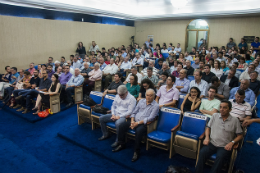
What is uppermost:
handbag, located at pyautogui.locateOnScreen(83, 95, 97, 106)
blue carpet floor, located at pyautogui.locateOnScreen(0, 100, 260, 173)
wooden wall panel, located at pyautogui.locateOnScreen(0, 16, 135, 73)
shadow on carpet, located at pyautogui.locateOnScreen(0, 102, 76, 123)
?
wooden wall panel, located at pyautogui.locateOnScreen(0, 16, 135, 73)

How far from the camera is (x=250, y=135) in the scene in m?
3.73

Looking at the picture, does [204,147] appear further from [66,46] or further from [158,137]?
[66,46]

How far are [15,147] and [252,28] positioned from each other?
11.3 meters

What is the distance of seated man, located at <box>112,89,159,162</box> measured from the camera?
3.13m

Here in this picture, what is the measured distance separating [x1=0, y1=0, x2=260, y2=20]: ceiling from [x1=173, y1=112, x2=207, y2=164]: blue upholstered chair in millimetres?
5918

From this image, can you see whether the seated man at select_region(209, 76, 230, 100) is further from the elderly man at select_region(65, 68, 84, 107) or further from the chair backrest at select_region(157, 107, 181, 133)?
the elderly man at select_region(65, 68, 84, 107)

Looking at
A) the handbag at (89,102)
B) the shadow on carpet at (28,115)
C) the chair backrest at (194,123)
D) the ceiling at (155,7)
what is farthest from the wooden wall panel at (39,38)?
the chair backrest at (194,123)

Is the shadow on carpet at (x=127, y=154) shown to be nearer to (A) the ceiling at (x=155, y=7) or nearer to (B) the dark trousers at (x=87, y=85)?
(B) the dark trousers at (x=87, y=85)

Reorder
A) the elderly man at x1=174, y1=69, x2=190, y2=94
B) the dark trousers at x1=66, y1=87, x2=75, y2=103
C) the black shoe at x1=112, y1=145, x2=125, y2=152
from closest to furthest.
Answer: the black shoe at x1=112, y1=145, x2=125, y2=152 < the elderly man at x1=174, y1=69, x2=190, y2=94 < the dark trousers at x1=66, y1=87, x2=75, y2=103

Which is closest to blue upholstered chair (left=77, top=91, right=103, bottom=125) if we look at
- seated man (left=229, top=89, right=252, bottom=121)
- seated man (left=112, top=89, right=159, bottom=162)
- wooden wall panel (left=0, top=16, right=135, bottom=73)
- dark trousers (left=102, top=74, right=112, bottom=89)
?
seated man (left=112, top=89, right=159, bottom=162)

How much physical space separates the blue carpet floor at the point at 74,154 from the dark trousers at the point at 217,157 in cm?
30

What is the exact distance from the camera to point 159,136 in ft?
10.0

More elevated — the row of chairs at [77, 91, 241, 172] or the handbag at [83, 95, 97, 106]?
the handbag at [83, 95, 97, 106]

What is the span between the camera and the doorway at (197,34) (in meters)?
11.3
